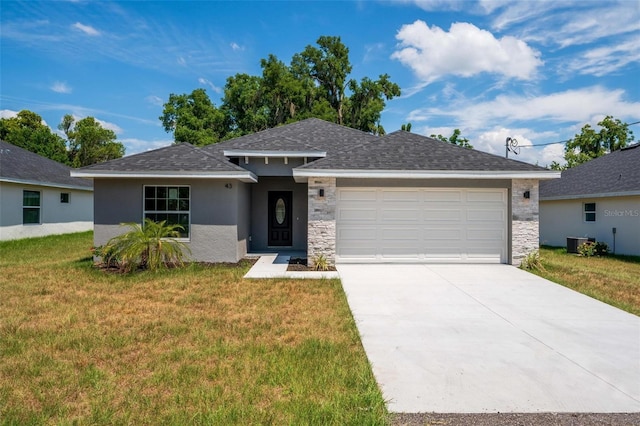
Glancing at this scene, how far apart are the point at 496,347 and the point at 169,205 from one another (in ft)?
31.1

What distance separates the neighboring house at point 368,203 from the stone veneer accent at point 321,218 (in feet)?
0.09

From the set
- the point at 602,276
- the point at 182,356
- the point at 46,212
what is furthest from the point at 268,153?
the point at 46,212

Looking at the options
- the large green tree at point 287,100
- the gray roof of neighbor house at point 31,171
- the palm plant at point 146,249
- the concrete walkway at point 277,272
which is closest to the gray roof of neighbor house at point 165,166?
the palm plant at point 146,249

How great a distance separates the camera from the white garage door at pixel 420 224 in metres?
10.4

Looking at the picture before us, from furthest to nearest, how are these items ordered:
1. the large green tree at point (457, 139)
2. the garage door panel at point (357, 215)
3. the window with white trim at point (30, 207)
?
the large green tree at point (457, 139)
the window with white trim at point (30, 207)
the garage door panel at point (357, 215)

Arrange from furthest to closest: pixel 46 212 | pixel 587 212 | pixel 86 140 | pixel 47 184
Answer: pixel 86 140
pixel 46 212
pixel 47 184
pixel 587 212

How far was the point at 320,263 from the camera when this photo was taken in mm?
9719

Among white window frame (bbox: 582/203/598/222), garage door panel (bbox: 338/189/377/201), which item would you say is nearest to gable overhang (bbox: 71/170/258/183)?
garage door panel (bbox: 338/189/377/201)

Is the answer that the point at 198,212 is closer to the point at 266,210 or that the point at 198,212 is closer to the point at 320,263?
the point at 266,210

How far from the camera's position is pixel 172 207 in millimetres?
10711

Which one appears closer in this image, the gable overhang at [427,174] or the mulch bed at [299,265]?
the mulch bed at [299,265]

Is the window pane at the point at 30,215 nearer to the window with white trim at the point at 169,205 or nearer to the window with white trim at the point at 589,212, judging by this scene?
the window with white trim at the point at 169,205

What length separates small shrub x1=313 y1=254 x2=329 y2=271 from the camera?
965 cm

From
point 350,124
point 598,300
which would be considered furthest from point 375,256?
point 350,124
